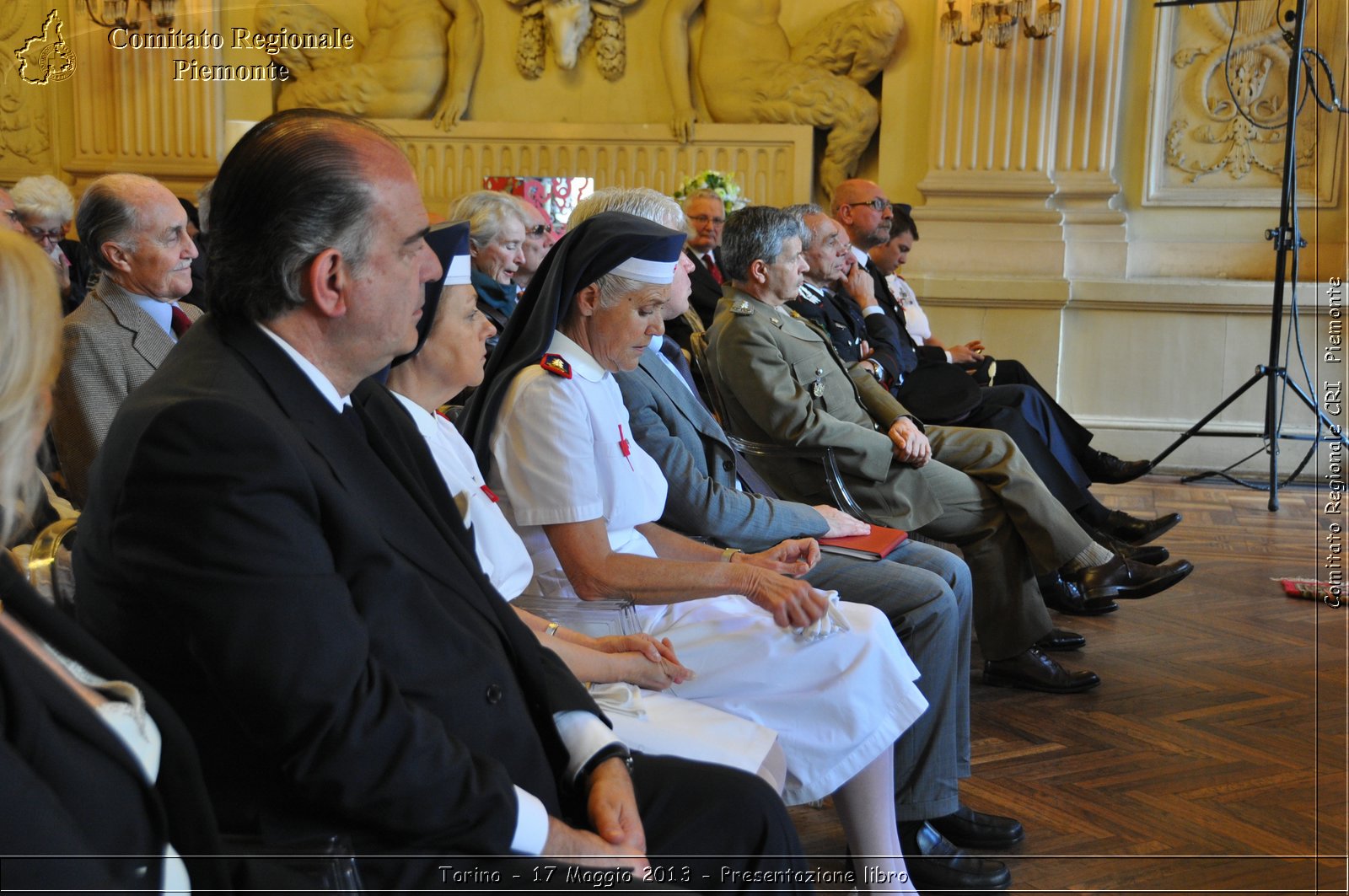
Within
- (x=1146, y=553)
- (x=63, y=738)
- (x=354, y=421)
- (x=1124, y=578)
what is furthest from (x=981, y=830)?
(x=1146, y=553)

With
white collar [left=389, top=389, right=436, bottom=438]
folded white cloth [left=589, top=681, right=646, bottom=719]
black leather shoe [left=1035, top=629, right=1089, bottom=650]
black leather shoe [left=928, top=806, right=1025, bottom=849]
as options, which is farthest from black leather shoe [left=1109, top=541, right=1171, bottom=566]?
white collar [left=389, top=389, right=436, bottom=438]

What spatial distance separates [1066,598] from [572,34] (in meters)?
5.94

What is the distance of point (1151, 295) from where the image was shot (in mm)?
7371

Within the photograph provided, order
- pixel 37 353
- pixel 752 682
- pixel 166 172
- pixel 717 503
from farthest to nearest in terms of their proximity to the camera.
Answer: pixel 166 172, pixel 717 503, pixel 752 682, pixel 37 353

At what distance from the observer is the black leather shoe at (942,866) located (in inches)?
96.9

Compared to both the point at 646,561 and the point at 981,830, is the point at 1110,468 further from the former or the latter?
the point at 646,561

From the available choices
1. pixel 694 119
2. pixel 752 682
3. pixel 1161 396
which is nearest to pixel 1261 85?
pixel 1161 396

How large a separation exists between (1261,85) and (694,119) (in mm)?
3633

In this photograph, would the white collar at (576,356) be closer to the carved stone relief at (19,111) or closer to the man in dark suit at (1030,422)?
the man in dark suit at (1030,422)

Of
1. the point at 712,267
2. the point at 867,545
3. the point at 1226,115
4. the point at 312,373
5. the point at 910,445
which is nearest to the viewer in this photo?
the point at 312,373

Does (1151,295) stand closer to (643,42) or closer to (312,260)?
(643,42)

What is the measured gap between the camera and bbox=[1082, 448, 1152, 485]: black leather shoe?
509cm

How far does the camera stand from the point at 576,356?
2424 millimetres

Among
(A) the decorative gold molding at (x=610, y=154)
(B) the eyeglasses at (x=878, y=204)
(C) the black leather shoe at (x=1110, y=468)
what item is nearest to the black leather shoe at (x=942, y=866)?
(C) the black leather shoe at (x=1110, y=468)
